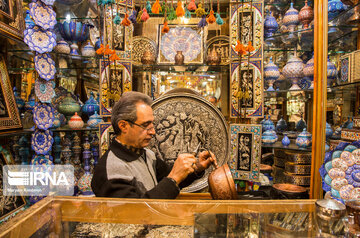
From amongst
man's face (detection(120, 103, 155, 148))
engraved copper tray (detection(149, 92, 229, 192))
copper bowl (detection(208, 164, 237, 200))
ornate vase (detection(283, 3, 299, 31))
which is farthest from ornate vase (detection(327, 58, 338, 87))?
man's face (detection(120, 103, 155, 148))

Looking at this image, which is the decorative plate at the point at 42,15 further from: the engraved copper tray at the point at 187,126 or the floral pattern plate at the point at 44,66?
the engraved copper tray at the point at 187,126

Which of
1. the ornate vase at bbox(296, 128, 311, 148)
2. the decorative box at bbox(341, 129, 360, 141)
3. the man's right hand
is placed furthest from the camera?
the ornate vase at bbox(296, 128, 311, 148)

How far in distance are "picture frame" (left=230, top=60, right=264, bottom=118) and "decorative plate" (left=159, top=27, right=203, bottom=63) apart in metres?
0.46

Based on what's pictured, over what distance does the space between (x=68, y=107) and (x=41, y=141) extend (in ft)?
1.59

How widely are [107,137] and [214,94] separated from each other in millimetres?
1241

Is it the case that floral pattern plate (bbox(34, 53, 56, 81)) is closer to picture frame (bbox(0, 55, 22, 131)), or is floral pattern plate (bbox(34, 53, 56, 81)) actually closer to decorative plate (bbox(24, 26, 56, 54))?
decorative plate (bbox(24, 26, 56, 54))

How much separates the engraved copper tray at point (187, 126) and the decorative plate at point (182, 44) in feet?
1.74

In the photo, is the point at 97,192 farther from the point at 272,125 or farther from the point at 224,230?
the point at 272,125

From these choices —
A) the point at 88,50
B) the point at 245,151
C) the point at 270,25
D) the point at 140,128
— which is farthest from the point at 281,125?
the point at 88,50

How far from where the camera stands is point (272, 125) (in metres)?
2.14

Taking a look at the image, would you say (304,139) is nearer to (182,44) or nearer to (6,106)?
(182,44)

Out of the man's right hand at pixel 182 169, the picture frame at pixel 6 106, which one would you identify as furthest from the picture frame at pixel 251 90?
the picture frame at pixel 6 106

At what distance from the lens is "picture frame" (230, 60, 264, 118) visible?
201 centimetres

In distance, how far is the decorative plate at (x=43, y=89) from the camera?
1824 millimetres
